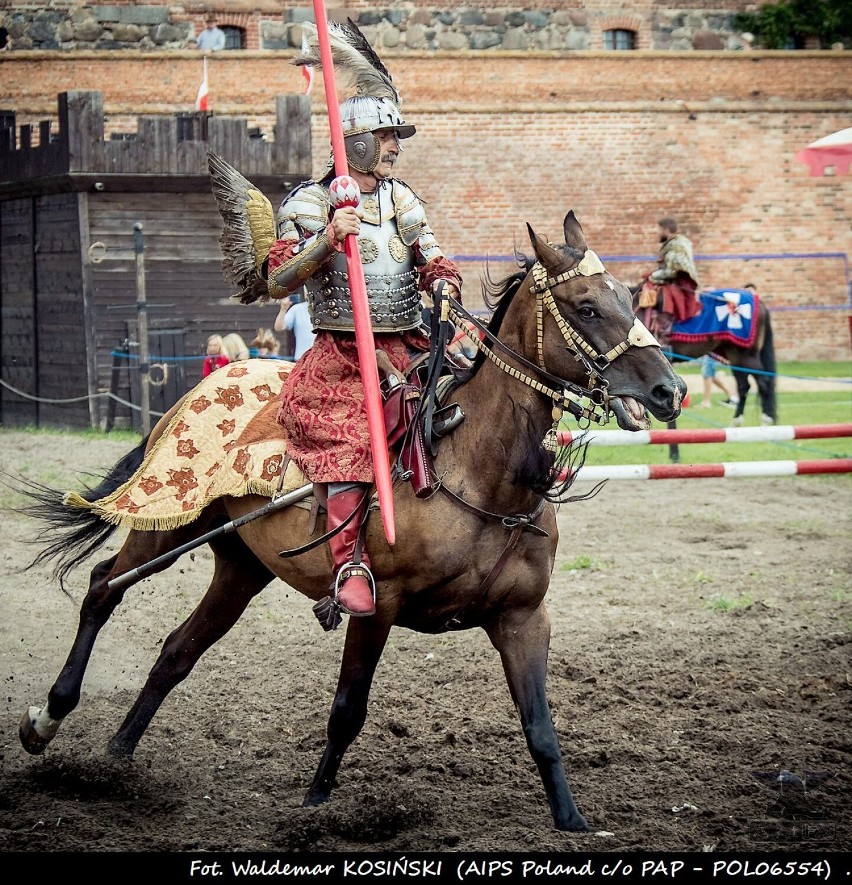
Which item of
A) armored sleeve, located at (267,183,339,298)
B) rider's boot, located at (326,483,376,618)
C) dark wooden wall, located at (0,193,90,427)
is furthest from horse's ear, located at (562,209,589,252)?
dark wooden wall, located at (0,193,90,427)

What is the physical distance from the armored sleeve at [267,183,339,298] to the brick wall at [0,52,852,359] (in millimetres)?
18177

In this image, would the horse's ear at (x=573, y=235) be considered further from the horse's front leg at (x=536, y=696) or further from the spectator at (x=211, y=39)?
the spectator at (x=211, y=39)

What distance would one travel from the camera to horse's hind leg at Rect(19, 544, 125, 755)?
5.43 meters

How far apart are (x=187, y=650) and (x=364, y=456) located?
1.50 meters

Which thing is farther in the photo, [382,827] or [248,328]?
[248,328]

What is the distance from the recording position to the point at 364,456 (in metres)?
4.62

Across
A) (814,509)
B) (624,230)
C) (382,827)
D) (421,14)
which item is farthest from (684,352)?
(421,14)

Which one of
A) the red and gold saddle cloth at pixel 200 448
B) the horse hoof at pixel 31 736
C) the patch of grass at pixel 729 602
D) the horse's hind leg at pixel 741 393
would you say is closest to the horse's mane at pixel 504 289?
the red and gold saddle cloth at pixel 200 448

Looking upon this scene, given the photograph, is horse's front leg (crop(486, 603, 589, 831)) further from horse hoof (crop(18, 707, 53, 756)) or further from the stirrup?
horse hoof (crop(18, 707, 53, 756))

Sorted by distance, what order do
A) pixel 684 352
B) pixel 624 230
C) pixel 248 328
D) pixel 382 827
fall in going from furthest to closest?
pixel 624 230
pixel 248 328
pixel 684 352
pixel 382 827

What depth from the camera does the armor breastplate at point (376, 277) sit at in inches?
186

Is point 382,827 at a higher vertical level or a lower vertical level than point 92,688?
higher

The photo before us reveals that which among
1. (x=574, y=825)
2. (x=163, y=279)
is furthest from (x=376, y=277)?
(x=163, y=279)

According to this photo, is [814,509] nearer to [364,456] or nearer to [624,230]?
[364,456]
